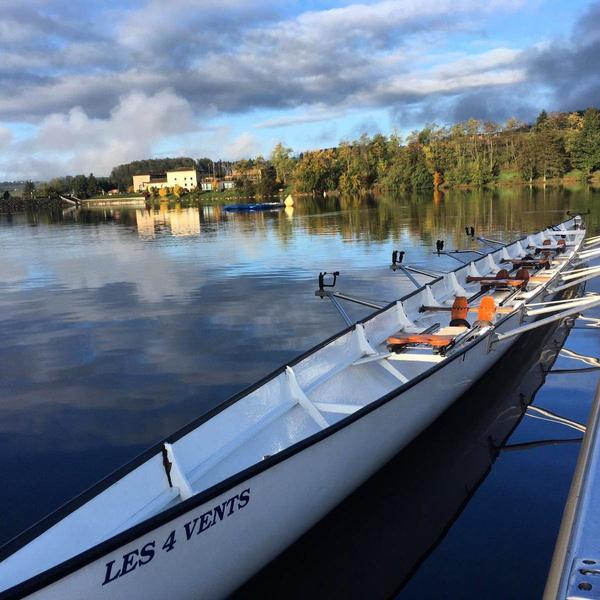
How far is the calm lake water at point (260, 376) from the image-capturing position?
576 centimetres

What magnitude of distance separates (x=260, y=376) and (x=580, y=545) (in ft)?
26.2

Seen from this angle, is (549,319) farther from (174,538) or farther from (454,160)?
(454,160)

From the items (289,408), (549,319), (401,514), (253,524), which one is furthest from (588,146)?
(253,524)

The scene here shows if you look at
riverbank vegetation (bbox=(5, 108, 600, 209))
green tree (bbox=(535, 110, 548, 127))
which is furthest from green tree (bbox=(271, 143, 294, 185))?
green tree (bbox=(535, 110, 548, 127))

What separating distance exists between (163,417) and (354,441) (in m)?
4.08

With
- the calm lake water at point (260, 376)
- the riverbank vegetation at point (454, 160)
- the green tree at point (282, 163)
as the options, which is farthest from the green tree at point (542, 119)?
the calm lake water at point (260, 376)

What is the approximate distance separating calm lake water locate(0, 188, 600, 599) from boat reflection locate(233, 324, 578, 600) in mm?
18

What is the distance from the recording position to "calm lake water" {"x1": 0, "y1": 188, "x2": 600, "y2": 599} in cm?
576

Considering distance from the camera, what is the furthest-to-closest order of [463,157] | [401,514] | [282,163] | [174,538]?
[282,163]
[463,157]
[401,514]
[174,538]

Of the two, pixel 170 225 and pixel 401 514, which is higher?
pixel 170 225

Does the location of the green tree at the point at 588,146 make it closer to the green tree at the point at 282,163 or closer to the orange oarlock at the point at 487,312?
the green tree at the point at 282,163

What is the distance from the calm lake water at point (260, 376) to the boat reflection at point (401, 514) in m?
0.02

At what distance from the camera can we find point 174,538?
4285mm

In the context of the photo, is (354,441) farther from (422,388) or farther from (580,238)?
(580,238)
